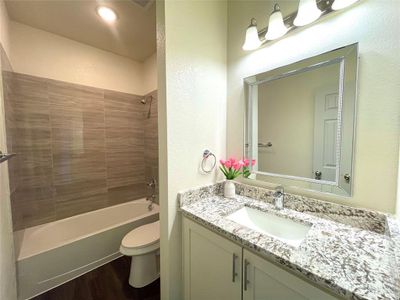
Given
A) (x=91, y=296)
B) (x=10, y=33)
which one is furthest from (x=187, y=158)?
(x=10, y=33)

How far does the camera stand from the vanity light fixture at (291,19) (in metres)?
0.93

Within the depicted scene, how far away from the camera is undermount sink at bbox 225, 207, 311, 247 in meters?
0.98

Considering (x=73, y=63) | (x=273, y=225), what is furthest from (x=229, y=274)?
(x=73, y=63)

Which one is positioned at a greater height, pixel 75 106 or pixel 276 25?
pixel 276 25

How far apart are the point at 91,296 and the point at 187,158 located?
1.48 metres

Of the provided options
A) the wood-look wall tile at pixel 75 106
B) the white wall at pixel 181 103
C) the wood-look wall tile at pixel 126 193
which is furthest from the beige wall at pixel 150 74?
the wood-look wall tile at pixel 126 193

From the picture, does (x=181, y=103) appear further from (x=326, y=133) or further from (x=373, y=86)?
(x=373, y=86)

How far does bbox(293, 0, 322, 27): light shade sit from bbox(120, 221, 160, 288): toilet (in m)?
2.02

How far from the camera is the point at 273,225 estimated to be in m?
1.09

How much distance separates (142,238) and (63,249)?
2.45ft

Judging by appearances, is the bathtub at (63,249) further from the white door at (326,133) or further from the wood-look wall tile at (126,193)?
the white door at (326,133)

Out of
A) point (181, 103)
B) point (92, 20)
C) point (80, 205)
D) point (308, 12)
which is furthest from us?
point (80, 205)

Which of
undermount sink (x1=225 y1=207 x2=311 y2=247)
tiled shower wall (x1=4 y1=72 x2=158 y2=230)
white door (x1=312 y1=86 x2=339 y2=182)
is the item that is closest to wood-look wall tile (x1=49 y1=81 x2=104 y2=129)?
tiled shower wall (x1=4 y1=72 x2=158 y2=230)

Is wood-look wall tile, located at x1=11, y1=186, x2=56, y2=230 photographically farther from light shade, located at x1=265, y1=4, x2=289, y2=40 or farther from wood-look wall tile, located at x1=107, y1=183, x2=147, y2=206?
light shade, located at x1=265, y1=4, x2=289, y2=40
